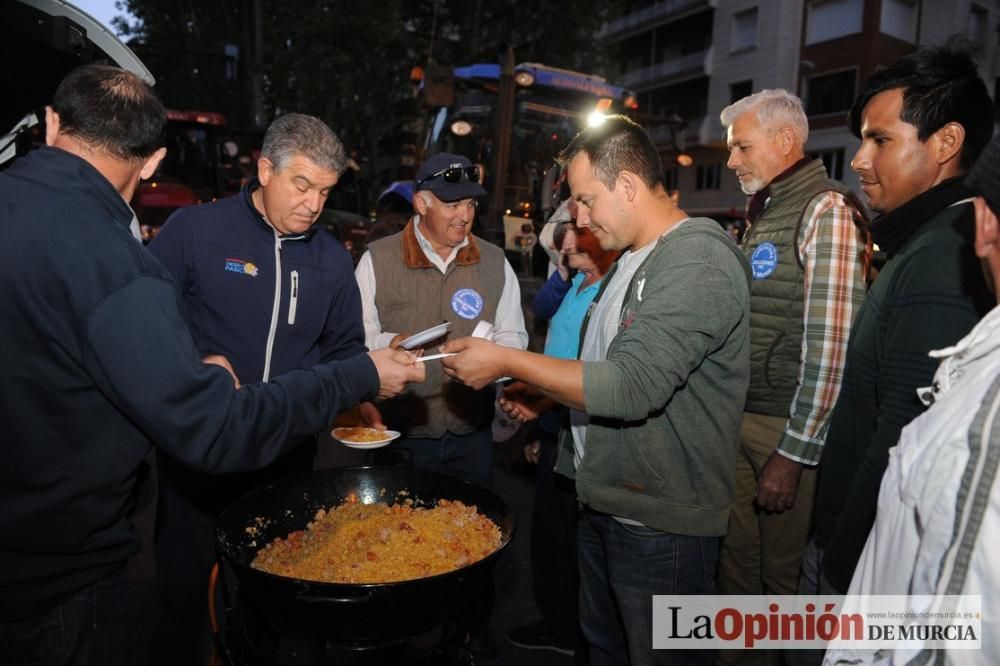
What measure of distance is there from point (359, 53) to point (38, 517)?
2343 cm

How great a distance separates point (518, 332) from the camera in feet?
13.0

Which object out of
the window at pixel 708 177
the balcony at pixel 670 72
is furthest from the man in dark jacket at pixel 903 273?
the balcony at pixel 670 72

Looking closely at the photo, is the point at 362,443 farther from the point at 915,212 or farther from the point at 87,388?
the point at 915,212

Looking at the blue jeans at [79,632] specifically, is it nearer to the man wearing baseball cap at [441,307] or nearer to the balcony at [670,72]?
the man wearing baseball cap at [441,307]

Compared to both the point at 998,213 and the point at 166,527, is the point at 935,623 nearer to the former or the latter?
the point at 998,213

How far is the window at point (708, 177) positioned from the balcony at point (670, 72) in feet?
15.0

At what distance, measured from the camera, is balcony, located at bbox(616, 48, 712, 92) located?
3297 cm

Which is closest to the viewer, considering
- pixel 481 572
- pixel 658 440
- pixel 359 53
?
pixel 481 572

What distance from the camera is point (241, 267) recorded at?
296 centimetres

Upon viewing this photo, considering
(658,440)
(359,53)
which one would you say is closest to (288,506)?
(658,440)

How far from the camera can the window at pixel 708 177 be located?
3272 centimetres

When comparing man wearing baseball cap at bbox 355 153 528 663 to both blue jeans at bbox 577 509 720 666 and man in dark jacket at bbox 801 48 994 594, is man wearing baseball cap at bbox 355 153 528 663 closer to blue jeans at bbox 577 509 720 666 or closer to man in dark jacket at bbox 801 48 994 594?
blue jeans at bbox 577 509 720 666

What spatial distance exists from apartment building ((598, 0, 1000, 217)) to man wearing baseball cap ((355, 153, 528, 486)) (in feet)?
71.1

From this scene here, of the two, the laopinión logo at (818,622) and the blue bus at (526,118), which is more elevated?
the blue bus at (526,118)
